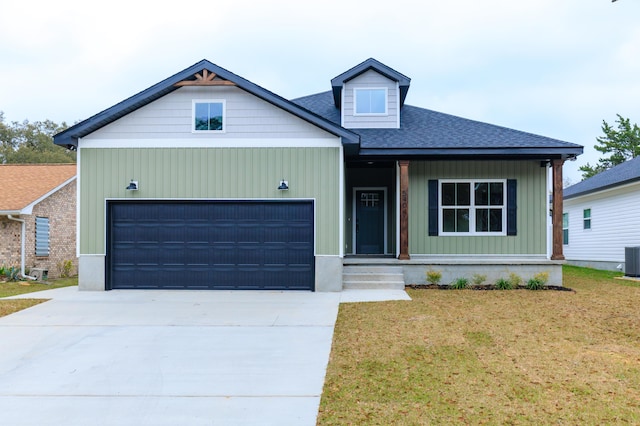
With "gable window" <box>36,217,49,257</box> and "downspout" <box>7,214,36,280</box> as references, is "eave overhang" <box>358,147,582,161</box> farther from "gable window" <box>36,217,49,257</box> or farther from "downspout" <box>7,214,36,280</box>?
"gable window" <box>36,217,49,257</box>

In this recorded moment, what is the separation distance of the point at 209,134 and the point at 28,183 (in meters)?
9.35

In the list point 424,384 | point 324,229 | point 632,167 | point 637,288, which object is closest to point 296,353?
point 424,384

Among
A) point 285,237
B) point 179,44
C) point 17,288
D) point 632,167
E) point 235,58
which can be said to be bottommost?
point 17,288

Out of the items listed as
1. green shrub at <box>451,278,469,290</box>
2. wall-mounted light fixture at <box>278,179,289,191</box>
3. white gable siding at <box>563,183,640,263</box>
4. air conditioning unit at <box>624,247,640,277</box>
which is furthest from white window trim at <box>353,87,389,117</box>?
white gable siding at <box>563,183,640,263</box>

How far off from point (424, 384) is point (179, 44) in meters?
21.8

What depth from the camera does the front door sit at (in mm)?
14219

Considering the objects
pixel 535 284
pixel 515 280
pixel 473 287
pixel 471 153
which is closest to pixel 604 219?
pixel 535 284

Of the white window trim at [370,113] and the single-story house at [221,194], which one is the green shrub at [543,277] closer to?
the single-story house at [221,194]

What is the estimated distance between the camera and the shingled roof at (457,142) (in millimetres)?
11750

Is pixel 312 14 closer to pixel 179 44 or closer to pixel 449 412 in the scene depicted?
pixel 179 44

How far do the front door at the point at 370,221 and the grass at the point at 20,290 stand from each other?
26.3 ft

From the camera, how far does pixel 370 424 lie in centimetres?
379

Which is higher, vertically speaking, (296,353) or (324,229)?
(324,229)

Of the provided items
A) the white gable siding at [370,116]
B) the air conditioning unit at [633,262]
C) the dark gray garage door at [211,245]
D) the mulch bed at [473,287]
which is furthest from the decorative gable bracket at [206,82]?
the air conditioning unit at [633,262]
